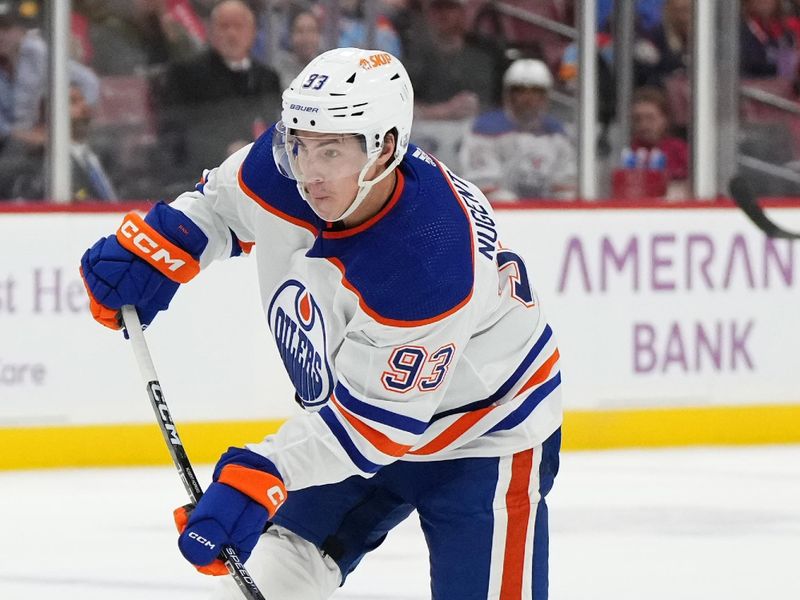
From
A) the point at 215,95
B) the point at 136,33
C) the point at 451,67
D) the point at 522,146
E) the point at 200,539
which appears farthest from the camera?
the point at 522,146

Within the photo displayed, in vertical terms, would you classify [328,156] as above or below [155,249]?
above

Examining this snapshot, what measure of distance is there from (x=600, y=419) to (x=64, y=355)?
1.72m

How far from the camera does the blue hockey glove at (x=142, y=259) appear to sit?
7.89ft

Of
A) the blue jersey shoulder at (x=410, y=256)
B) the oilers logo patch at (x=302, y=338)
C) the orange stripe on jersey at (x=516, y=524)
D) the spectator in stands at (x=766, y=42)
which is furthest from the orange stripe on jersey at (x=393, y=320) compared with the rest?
the spectator in stands at (x=766, y=42)

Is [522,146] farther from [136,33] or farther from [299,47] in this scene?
[136,33]

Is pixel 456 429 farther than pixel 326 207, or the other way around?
pixel 456 429

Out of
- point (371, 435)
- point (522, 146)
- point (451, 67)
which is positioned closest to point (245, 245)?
point (371, 435)

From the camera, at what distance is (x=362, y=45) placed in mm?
5180

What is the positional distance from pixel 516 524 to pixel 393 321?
1.34 feet

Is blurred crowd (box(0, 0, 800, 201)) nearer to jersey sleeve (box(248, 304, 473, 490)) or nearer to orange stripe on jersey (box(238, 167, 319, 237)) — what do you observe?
orange stripe on jersey (box(238, 167, 319, 237))

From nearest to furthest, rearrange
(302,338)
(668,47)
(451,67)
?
(302,338), (451,67), (668,47)

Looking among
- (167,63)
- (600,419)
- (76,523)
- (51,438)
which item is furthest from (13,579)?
(600,419)

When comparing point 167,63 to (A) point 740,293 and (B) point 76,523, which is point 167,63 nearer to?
(B) point 76,523

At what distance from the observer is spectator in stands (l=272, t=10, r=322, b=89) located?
505cm
